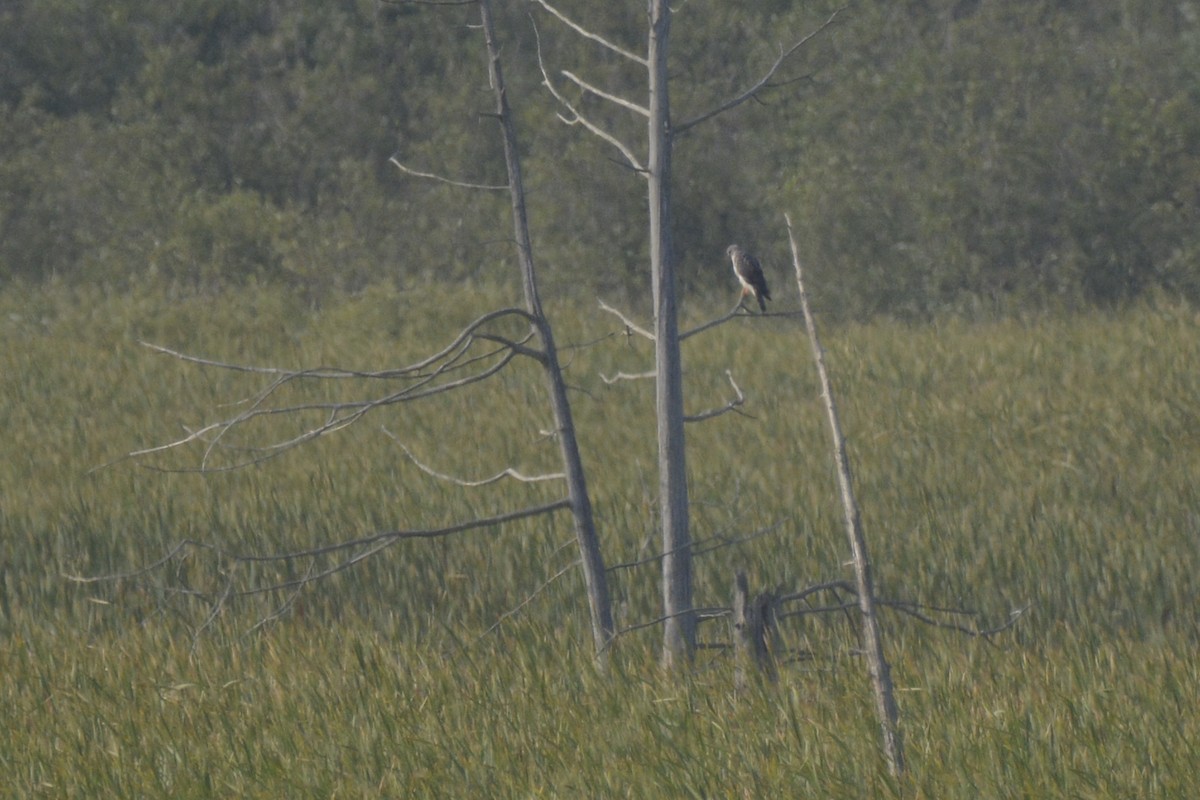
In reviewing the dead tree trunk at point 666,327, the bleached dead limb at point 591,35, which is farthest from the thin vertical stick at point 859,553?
the bleached dead limb at point 591,35

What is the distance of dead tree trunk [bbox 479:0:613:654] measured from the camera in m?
3.87

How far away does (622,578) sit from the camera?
252 inches

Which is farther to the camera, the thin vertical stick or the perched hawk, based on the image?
the perched hawk

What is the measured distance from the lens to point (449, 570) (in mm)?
6844

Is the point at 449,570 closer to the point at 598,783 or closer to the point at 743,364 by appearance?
the point at 598,783

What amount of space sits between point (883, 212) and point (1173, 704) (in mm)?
13371

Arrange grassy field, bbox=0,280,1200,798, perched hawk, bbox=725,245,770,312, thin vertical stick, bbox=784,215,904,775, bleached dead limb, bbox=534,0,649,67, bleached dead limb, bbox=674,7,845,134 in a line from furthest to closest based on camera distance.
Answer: perched hawk, bbox=725,245,770,312 → grassy field, bbox=0,280,1200,798 → bleached dead limb, bbox=674,7,845,134 → bleached dead limb, bbox=534,0,649,67 → thin vertical stick, bbox=784,215,904,775

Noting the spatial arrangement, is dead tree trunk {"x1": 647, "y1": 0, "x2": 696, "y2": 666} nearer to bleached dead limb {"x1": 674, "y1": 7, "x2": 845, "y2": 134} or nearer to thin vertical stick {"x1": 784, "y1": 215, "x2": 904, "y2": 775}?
bleached dead limb {"x1": 674, "y1": 7, "x2": 845, "y2": 134}

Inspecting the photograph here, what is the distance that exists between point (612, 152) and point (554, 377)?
14815 millimetres

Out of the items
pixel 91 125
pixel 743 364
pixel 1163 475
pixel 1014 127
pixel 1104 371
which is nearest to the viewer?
pixel 1163 475

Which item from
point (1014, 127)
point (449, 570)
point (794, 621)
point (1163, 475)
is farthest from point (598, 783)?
point (1014, 127)

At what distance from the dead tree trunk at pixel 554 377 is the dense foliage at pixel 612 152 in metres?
8.00

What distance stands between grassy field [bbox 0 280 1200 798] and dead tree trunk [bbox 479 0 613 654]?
12.2 inches

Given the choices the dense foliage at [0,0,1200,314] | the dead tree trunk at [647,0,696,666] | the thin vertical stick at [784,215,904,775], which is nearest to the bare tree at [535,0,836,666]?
the dead tree trunk at [647,0,696,666]
